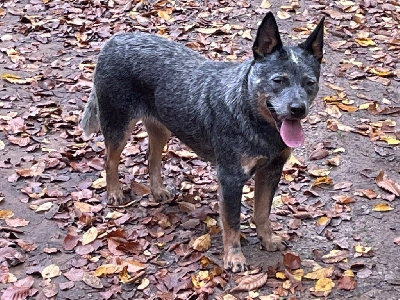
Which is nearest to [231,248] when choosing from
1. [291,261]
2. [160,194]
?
[291,261]

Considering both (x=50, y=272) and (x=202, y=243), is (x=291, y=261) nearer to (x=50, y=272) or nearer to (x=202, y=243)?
(x=202, y=243)

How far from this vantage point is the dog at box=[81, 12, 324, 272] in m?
4.87

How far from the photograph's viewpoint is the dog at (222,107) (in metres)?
4.87

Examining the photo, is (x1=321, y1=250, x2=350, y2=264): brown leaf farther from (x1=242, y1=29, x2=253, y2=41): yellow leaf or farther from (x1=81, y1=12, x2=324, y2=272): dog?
(x1=242, y1=29, x2=253, y2=41): yellow leaf

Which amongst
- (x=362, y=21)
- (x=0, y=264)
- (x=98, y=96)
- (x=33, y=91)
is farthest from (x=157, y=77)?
(x=362, y=21)

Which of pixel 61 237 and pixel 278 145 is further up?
pixel 278 145

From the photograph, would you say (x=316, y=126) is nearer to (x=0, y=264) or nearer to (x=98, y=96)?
(x=98, y=96)

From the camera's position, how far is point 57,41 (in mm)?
10172

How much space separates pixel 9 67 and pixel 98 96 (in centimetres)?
364

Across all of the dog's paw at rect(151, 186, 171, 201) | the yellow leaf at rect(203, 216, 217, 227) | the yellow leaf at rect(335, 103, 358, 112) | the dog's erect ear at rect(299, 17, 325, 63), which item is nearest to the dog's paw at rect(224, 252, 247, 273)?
the yellow leaf at rect(203, 216, 217, 227)

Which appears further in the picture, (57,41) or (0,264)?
(57,41)

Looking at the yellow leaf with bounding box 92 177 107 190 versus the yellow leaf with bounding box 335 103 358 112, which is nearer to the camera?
the yellow leaf with bounding box 92 177 107 190

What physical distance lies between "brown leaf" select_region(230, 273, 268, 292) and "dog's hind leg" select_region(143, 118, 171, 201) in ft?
5.29

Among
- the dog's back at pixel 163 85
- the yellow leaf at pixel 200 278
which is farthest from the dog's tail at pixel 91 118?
the yellow leaf at pixel 200 278
